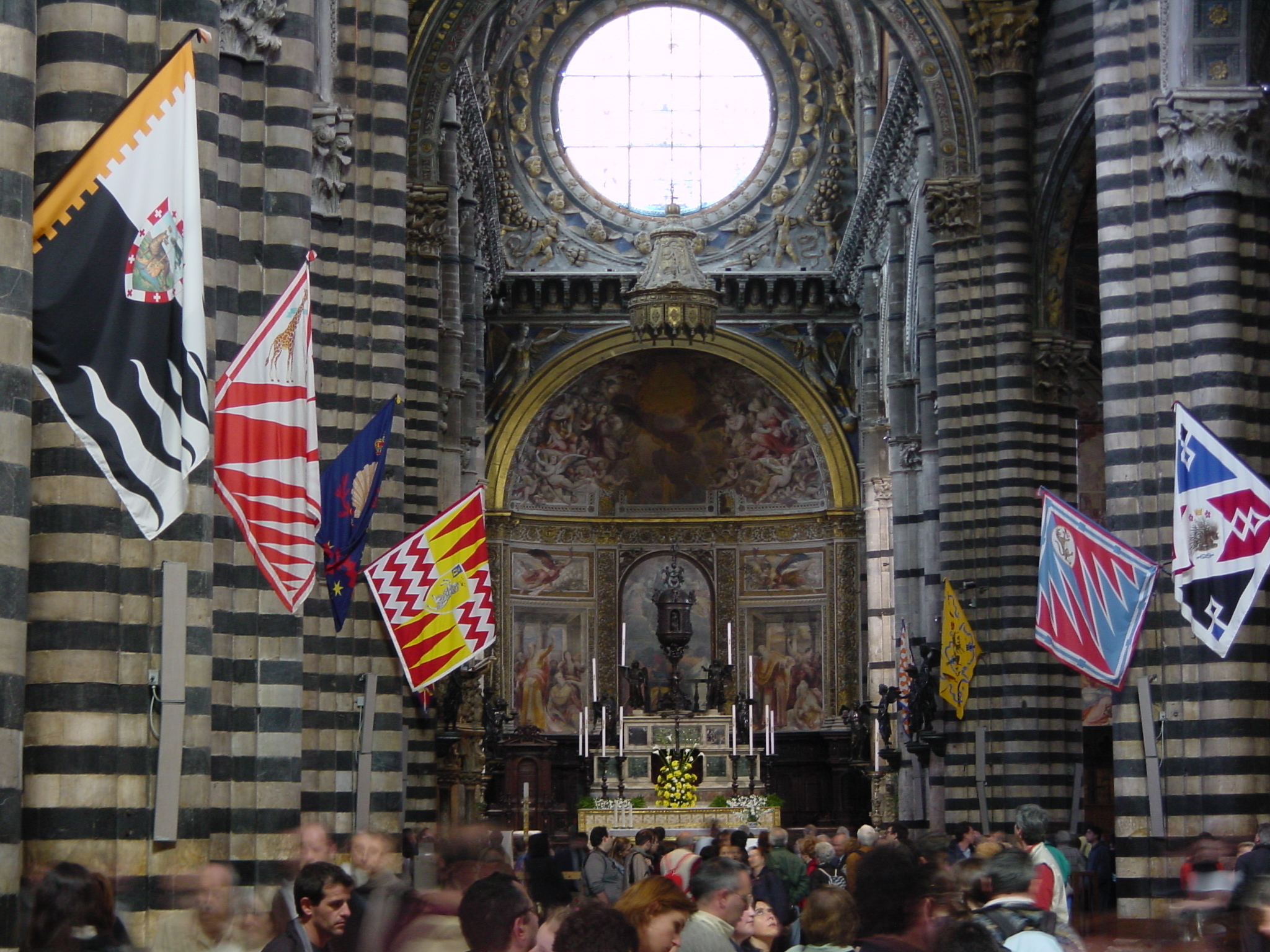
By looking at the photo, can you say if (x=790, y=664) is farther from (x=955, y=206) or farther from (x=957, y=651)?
(x=955, y=206)

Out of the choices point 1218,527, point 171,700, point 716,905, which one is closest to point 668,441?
point 1218,527

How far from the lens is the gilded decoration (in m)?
45.0

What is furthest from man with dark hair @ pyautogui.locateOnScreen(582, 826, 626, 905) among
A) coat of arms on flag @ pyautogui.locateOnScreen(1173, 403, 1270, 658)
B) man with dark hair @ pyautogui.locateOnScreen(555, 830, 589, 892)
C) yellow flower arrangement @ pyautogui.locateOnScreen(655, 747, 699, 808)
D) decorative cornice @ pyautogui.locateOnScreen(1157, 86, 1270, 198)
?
yellow flower arrangement @ pyautogui.locateOnScreen(655, 747, 699, 808)

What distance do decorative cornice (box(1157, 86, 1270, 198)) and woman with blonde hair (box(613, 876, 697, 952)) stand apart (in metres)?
14.8

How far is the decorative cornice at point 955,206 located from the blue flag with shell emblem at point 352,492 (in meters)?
14.4

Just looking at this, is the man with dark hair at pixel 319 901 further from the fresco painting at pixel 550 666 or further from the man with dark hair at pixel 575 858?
the fresco painting at pixel 550 666

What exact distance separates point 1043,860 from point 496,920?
6742 millimetres

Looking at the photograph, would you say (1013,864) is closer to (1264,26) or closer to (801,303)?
(1264,26)

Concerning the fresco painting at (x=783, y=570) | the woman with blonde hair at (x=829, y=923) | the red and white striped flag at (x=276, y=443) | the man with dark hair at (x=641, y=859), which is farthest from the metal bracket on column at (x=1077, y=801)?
the woman with blonde hair at (x=829, y=923)

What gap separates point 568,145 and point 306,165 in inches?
1184

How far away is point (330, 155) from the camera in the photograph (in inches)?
807

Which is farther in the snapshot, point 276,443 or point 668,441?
point 668,441

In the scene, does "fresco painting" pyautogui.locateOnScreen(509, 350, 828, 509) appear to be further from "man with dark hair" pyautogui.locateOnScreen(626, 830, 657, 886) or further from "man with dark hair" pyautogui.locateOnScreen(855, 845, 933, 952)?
"man with dark hair" pyautogui.locateOnScreen(855, 845, 933, 952)

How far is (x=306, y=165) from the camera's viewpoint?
1667 centimetres
